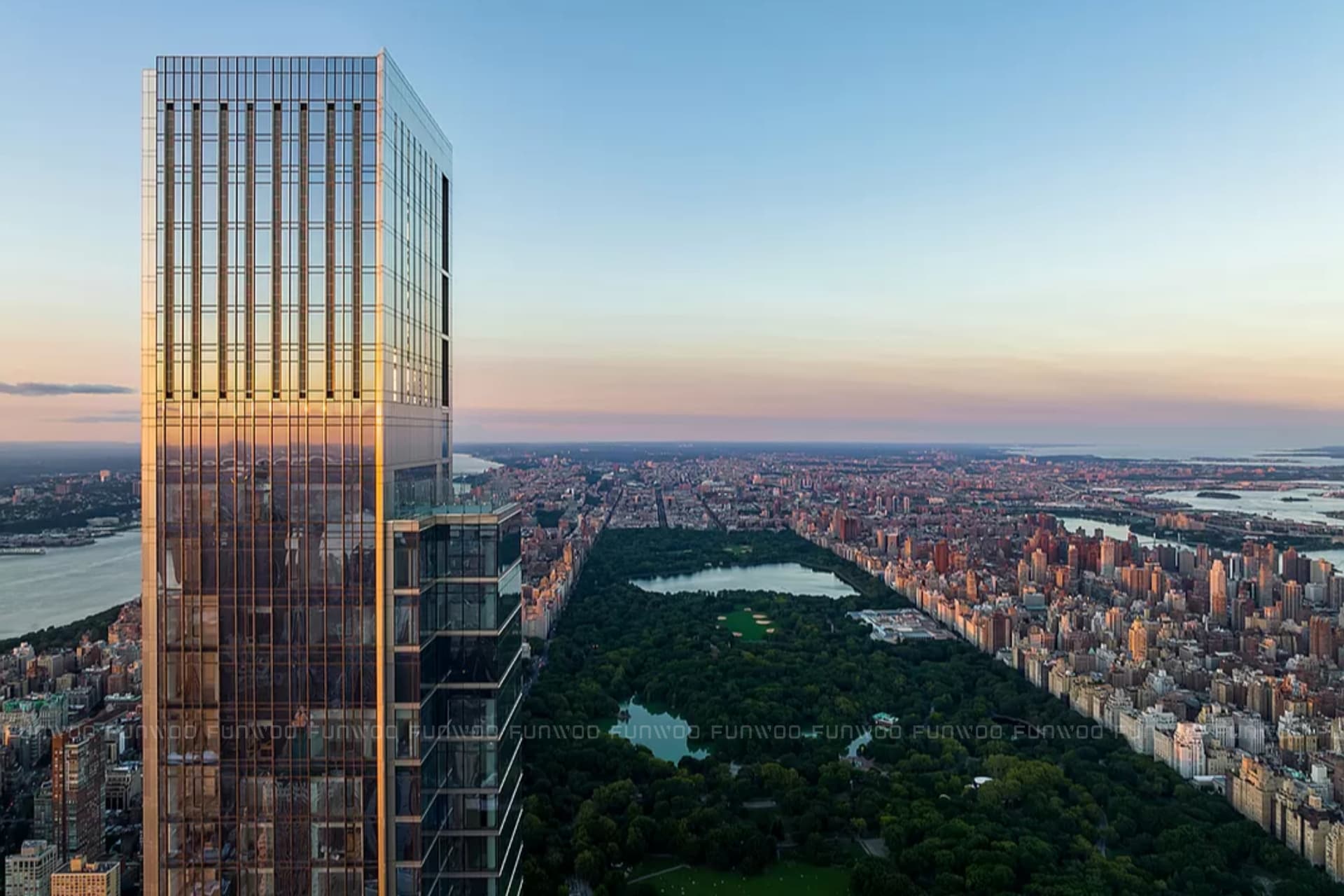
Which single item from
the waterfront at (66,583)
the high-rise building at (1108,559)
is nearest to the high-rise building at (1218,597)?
the high-rise building at (1108,559)

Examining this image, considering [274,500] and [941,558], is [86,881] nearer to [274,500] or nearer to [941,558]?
[274,500]

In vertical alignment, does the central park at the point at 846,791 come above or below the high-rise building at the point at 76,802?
below

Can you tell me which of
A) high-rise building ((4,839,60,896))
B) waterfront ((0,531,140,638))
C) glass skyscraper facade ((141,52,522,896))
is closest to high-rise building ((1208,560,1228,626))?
glass skyscraper facade ((141,52,522,896))

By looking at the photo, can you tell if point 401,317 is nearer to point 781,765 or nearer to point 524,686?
point 781,765

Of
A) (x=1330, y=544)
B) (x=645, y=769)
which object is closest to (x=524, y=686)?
(x=645, y=769)

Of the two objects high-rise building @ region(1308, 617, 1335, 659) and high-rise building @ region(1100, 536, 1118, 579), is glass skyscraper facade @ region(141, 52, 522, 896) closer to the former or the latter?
high-rise building @ region(1308, 617, 1335, 659)

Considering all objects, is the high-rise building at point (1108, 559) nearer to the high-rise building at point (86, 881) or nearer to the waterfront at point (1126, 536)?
the waterfront at point (1126, 536)
